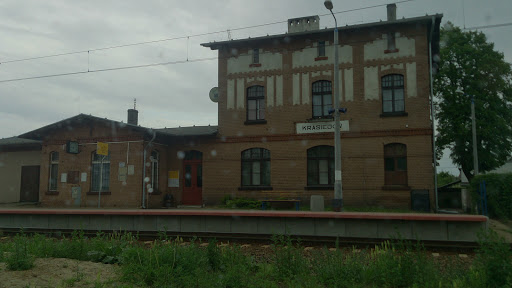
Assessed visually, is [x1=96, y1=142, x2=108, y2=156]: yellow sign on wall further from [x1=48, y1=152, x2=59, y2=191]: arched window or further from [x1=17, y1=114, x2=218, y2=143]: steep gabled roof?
[x1=48, y1=152, x2=59, y2=191]: arched window

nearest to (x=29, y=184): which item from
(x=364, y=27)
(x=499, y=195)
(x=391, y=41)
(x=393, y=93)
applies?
(x=364, y=27)

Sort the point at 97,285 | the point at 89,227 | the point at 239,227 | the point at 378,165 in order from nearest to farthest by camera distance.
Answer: the point at 97,285 < the point at 239,227 < the point at 89,227 < the point at 378,165

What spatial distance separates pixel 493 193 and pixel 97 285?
574 inches

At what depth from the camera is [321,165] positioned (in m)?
20.7

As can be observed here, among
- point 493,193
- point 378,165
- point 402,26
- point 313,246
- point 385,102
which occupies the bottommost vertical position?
point 313,246

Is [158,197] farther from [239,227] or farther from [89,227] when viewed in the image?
[239,227]

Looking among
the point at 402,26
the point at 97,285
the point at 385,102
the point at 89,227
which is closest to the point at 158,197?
the point at 89,227

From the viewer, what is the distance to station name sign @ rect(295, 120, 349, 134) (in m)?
20.4

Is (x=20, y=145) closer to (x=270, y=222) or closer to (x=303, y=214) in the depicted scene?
(x=270, y=222)

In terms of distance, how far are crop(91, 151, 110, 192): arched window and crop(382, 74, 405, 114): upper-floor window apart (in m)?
14.7

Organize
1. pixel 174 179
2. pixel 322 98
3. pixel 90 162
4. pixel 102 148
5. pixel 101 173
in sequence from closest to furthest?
pixel 322 98 → pixel 102 148 → pixel 101 173 → pixel 90 162 → pixel 174 179

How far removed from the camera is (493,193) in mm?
15344

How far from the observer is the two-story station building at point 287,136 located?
19.6 metres

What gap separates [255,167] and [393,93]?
7.83 metres
